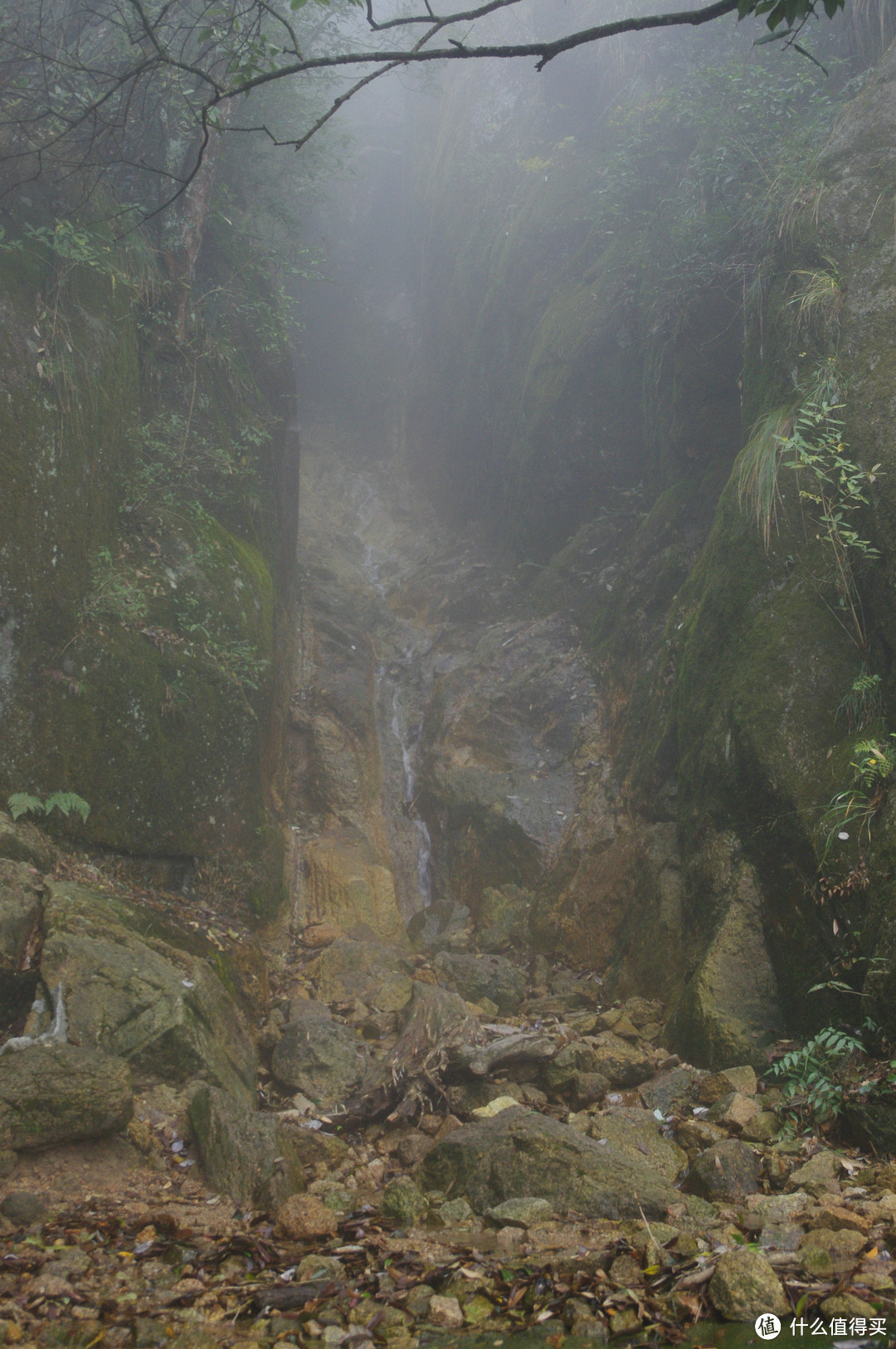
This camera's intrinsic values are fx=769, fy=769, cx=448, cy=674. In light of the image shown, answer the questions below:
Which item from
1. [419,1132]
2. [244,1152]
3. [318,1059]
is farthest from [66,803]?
[419,1132]

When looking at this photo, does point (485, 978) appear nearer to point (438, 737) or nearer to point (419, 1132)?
point (419, 1132)

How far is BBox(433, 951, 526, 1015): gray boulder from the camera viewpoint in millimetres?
6555

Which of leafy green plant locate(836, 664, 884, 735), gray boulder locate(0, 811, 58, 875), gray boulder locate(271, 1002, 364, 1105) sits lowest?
gray boulder locate(271, 1002, 364, 1105)

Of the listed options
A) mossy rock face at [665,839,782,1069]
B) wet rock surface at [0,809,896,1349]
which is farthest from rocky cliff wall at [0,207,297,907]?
mossy rock face at [665,839,782,1069]

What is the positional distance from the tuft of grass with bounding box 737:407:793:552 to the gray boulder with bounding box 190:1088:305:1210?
16.4 ft

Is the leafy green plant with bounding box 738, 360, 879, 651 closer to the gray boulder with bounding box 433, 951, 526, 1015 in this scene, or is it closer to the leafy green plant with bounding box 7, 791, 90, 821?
the gray boulder with bounding box 433, 951, 526, 1015

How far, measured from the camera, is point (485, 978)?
21.9ft

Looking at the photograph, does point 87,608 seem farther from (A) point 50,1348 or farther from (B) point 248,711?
(A) point 50,1348

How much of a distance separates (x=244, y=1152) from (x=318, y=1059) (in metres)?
1.69

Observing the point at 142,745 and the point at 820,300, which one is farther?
the point at 142,745

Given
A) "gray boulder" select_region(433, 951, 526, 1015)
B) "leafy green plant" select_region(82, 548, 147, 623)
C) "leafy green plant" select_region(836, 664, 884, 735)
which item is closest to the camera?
"leafy green plant" select_region(836, 664, 884, 735)

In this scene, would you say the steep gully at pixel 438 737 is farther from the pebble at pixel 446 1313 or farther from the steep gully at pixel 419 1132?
the pebble at pixel 446 1313

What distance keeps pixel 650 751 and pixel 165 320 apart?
23.1 ft

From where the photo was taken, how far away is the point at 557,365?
12.4 meters
